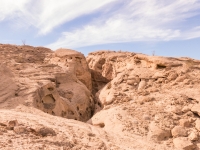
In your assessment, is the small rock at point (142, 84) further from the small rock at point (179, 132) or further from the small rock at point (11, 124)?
the small rock at point (11, 124)

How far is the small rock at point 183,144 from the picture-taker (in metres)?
6.25

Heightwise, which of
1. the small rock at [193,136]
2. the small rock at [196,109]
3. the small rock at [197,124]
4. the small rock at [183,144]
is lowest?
the small rock at [183,144]

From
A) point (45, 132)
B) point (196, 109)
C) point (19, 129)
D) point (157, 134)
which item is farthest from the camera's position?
point (196, 109)

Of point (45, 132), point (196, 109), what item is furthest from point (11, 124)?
point (196, 109)

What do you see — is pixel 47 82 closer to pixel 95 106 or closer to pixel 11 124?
pixel 95 106

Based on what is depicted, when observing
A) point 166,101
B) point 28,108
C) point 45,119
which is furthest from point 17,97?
point 166,101

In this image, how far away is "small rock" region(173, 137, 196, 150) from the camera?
6.25m

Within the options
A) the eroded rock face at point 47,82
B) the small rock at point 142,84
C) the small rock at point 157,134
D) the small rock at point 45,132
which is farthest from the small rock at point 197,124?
the eroded rock face at point 47,82

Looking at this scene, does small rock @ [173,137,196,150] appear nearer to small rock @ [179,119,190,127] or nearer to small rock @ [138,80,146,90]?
small rock @ [179,119,190,127]

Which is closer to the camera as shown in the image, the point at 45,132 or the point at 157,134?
the point at 45,132

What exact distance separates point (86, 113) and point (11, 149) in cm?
747

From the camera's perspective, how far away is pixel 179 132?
677 centimetres

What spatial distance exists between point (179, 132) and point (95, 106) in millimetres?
5648

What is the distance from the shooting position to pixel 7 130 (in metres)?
4.62
